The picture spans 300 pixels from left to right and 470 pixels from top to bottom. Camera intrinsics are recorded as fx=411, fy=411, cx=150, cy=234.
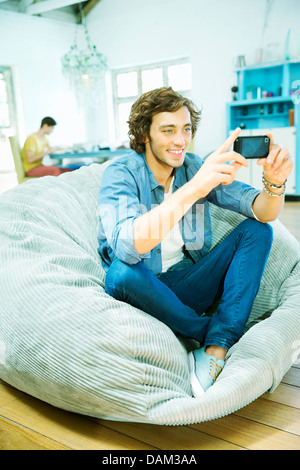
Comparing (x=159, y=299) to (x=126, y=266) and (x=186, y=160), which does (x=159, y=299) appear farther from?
(x=186, y=160)

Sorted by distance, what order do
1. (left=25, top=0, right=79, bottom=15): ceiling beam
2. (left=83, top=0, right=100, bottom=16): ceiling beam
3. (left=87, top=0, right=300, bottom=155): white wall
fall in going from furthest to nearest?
(left=83, top=0, right=100, bottom=16): ceiling beam
(left=25, top=0, right=79, bottom=15): ceiling beam
(left=87, top=0, right=300, bottom=155): white wall

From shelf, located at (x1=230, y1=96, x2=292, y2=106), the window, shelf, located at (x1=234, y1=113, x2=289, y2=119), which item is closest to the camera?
shelf, located at (x1=230, y1=96, x2=292, y2=106)

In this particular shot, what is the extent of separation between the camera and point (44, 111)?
290 inches

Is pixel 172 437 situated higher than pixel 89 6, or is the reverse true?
pixel 89 6

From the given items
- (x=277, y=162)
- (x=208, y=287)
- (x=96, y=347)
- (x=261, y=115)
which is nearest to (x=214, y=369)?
(x=208, y=287)

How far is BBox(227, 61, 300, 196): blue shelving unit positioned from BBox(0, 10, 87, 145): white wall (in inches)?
133

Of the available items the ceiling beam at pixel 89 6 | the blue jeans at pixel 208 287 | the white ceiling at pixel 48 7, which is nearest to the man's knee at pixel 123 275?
the blue jeans at pixel 208 287

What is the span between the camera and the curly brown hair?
147 centimetres

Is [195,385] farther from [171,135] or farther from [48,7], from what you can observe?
[48,7]

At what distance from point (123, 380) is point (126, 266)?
35 cm

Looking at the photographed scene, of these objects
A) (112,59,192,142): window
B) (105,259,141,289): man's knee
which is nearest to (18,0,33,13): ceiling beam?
(112,59,192,142): window

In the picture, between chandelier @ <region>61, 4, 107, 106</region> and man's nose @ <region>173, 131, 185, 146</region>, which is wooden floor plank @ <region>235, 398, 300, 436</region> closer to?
man's nose @ <region>173, 131, 185, 146</region>

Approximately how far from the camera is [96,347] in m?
1.07

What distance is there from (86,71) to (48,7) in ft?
3.68
